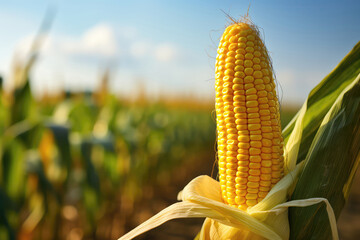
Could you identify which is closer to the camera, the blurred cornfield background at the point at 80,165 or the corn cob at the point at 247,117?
the corn cob at the point at 247,117

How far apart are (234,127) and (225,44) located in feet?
0.74

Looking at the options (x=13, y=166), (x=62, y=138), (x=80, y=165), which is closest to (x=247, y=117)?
Result: (x=62, y=138)

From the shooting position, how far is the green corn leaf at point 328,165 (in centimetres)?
75

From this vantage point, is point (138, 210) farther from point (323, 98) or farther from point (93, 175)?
point (323, 98)

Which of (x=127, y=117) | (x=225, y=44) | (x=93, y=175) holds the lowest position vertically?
(x=93, y=175)

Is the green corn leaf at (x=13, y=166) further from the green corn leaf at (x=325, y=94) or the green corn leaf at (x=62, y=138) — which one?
the green corn leaf at (x=325, y=94)

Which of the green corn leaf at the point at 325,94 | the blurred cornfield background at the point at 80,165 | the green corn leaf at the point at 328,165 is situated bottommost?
the blurred cornfield background at the point at 80,165

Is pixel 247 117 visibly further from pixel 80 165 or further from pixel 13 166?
pixel 80 165

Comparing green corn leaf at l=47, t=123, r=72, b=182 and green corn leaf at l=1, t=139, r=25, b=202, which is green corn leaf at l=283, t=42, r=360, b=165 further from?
green corn leaf at l=1, t=139, r=25, b=202

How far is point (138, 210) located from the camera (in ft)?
17.3

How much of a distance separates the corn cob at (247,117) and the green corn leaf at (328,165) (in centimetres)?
8

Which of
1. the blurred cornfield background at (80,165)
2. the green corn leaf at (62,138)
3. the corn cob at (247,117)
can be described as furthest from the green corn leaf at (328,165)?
the green corn leaf at (62,138)

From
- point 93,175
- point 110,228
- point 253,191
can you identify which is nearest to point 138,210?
point 110,228

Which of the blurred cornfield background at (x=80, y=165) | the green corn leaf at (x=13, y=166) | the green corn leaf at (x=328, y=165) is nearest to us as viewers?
the green corn leaf at (x=328, y=165)
